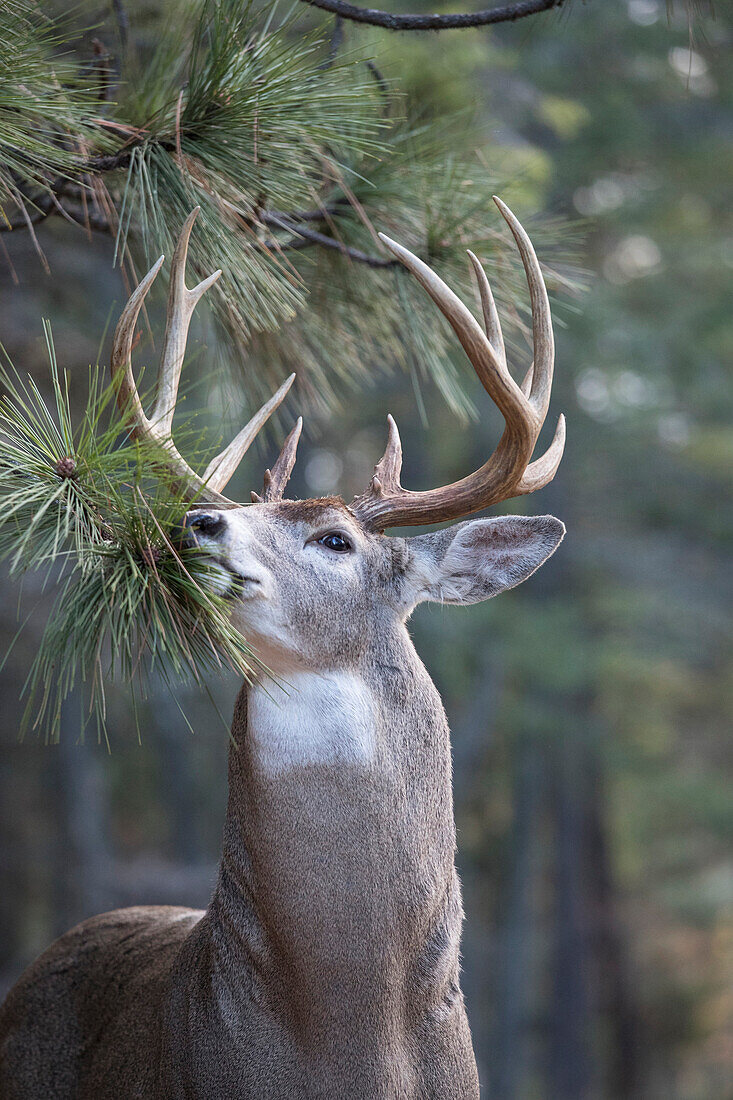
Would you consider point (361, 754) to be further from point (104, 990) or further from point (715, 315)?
point (715, 315)

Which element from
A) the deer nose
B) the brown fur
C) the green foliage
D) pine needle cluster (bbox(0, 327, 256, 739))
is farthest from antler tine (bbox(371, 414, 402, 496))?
the green foliage

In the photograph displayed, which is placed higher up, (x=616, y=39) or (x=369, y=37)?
(x=616, y=39)

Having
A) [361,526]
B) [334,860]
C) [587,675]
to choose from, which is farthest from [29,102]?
[587,675]

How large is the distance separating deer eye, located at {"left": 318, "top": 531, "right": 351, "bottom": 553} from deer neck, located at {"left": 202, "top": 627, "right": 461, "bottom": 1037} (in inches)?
10.8

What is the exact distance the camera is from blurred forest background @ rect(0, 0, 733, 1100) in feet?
31.6

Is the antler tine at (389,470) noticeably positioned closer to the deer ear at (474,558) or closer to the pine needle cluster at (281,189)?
the deer ear at (474,558)

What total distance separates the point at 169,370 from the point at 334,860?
1138 millimetres

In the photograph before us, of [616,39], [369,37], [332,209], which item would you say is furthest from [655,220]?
[332,209]

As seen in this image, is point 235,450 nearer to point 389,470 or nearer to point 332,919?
point 389,470

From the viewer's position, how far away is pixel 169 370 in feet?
7.52

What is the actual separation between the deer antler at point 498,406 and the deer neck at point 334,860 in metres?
0.41

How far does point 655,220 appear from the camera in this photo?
10898mm

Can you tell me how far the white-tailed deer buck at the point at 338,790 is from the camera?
2211mm

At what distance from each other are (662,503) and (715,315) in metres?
2.37
